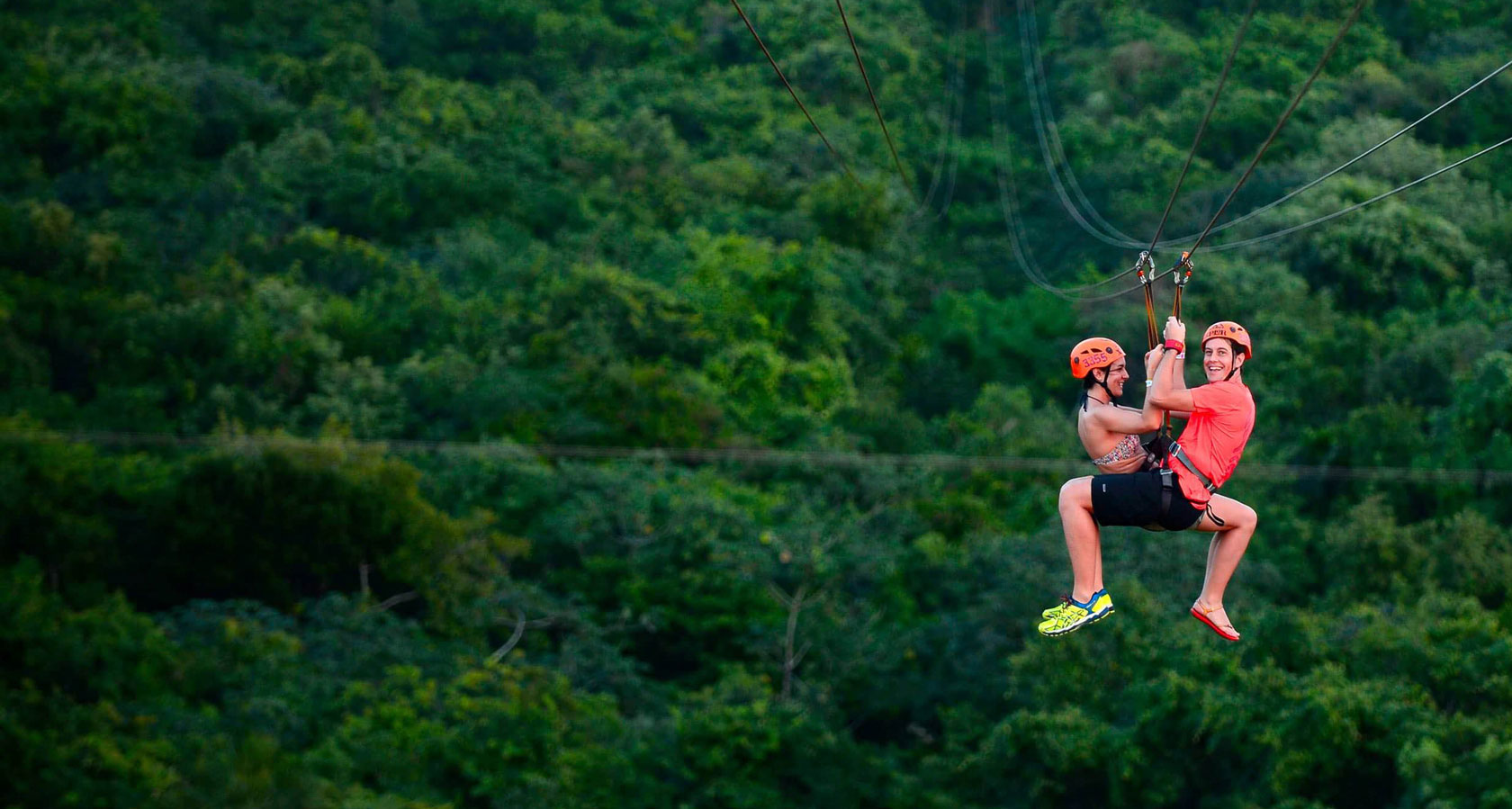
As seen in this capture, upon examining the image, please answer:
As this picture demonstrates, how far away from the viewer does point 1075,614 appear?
907cm

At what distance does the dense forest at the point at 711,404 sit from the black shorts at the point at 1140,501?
1142cm

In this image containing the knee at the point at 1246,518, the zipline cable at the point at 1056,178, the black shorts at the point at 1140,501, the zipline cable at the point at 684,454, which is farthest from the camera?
the zipline cable at the point at 1056,178

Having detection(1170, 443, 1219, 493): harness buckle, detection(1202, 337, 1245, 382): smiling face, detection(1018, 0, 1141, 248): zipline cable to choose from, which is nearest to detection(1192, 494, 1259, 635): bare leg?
detection(1170, 443, 1219, 493): harness buckle

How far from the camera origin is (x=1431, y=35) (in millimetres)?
42000

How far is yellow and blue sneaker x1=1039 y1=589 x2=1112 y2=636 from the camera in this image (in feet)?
29.5

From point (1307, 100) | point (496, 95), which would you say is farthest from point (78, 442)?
point (1307, 100)

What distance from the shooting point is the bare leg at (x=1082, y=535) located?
9.03 meters

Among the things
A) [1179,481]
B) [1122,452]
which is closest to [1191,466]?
[1179,481]

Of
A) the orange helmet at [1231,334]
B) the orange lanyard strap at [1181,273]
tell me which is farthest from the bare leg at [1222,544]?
the orange lanyard strap at [1181,273]

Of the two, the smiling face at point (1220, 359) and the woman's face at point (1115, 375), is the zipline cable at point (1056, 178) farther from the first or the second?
the smiling face at point (1220, 359)

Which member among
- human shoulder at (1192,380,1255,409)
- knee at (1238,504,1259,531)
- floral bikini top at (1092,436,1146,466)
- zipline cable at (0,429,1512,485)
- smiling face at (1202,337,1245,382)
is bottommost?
zipline cable at (0,429,1512,485)

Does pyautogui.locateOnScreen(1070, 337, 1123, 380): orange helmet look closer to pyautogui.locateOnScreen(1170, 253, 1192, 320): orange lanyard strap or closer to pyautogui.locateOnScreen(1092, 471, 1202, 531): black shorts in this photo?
pyautogui.locateOnScreen(1170, 253, 1192, 320): orange lanyard strap

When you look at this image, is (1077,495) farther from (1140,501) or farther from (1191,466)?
(1191,466)

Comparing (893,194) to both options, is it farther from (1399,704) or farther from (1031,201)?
(1399,704)
